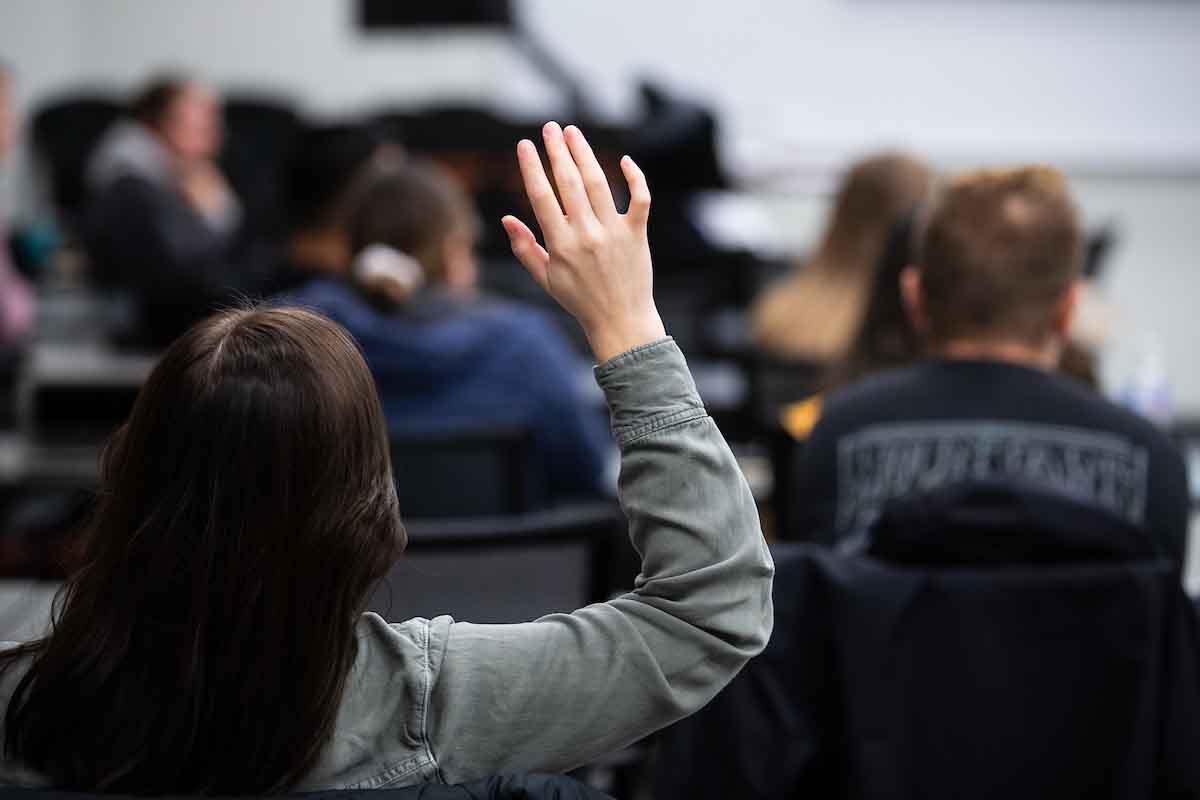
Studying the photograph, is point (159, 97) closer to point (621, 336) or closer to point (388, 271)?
point (388, 271)

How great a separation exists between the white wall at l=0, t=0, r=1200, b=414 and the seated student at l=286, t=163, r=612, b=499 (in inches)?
191

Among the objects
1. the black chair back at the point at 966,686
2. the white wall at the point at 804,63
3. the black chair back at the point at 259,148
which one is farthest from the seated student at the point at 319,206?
the black chair back at the point at 259,148

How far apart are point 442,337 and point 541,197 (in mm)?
1498

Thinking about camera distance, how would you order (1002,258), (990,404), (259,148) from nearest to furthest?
(990,404) → (1002,258) → (259,148)

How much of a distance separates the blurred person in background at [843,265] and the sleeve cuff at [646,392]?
2.30m

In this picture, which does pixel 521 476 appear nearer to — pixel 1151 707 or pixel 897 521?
pixel 897 521

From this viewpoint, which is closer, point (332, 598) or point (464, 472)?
point (332, 598)

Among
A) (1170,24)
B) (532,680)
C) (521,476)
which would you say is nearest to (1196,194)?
(1170,24)

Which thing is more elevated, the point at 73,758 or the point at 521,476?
the point at 73,758

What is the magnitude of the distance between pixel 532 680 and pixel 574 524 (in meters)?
0.58

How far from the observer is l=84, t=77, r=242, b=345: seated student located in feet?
16.3

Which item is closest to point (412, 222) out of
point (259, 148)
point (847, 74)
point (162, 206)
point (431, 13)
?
point (162, 206)

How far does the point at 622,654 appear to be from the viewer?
0.94m

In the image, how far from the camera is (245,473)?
35.2 inches
